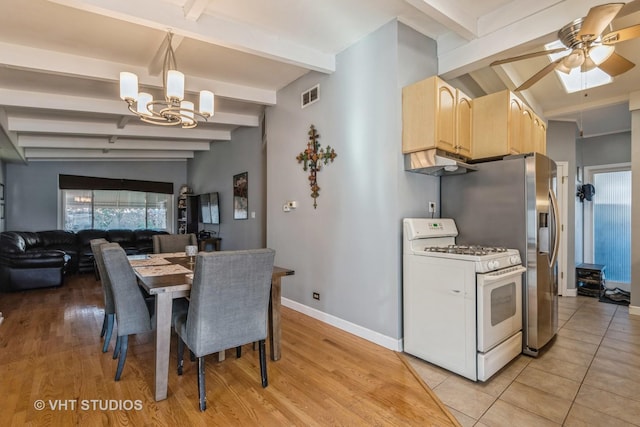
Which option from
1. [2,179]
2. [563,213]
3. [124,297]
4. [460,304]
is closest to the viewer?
[124,297]

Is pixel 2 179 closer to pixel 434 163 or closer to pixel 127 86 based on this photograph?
pixel 127 86

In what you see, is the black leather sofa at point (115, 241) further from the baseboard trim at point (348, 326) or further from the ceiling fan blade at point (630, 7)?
the ceiling fan blade at point (630, 7)

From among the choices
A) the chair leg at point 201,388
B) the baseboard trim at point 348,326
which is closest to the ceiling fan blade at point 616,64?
the baseboard trim at point 348,326

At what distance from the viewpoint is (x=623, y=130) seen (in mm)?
5203

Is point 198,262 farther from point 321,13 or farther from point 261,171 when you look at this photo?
point 261,171

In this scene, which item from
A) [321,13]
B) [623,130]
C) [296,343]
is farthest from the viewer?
[623,130]

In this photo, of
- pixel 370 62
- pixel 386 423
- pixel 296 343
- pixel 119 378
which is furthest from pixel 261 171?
pixel 386 423

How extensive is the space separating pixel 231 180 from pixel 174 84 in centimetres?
386

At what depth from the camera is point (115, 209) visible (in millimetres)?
8234

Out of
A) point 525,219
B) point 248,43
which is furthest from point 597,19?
point 248,43

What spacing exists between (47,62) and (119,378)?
9.84 feet

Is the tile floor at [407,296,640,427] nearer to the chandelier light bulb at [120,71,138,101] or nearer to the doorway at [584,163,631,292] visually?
the doorway at [584,163,631,292]

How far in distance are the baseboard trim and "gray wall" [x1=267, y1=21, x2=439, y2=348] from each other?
0.01 m

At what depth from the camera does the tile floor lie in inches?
75.4
